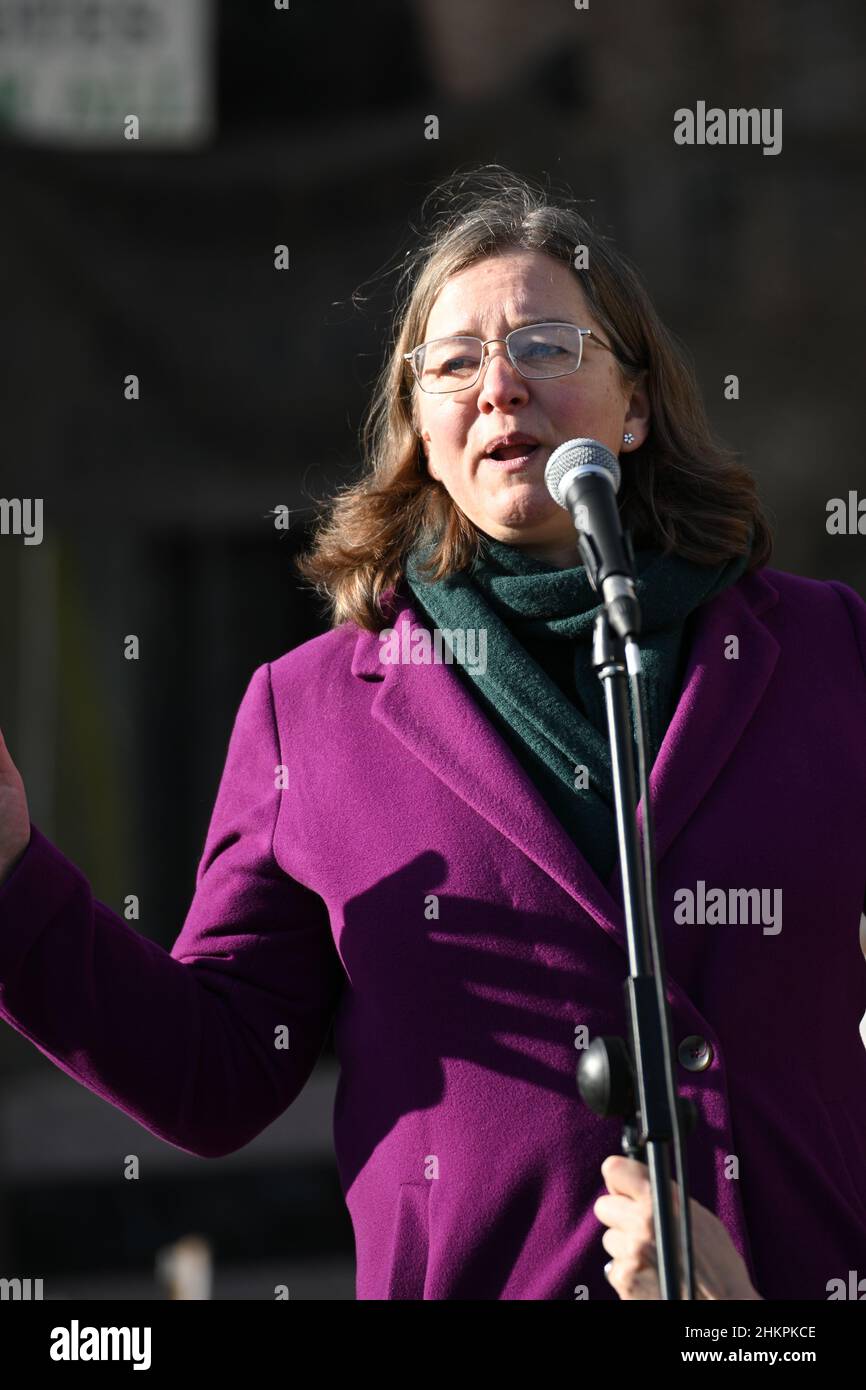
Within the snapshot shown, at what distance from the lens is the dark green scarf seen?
2211mm

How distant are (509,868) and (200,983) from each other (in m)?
0.44

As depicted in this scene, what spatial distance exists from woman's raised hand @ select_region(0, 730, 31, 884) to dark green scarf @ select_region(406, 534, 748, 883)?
598mm

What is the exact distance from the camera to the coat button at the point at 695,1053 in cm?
205

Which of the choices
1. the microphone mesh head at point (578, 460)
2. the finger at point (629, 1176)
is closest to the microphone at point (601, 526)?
the microphone mesh head at point (578, 460)

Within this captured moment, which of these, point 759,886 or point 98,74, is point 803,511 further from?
point 759,886

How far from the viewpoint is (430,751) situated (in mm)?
2271

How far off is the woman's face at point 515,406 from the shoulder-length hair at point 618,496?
0.05 meters

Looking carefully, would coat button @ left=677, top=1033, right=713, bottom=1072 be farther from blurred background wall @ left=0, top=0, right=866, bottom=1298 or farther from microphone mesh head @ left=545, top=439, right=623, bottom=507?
blurred background wall @ left=0, top=0, right=866, bottom=1298

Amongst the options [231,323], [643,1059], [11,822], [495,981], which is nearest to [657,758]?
[495,981]

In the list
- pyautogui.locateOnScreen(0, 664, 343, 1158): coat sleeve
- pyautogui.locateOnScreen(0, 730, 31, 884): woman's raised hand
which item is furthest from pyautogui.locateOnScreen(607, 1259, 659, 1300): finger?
pyautogui.locateOnScreen(0, 730, 31, 884): woman's raised hand

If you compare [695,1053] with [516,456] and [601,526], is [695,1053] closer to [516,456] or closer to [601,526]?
[601,526]

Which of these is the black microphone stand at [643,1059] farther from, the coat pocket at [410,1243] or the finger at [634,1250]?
the coat pocket at [410,1243]

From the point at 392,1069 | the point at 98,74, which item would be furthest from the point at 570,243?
the point at 98,74
